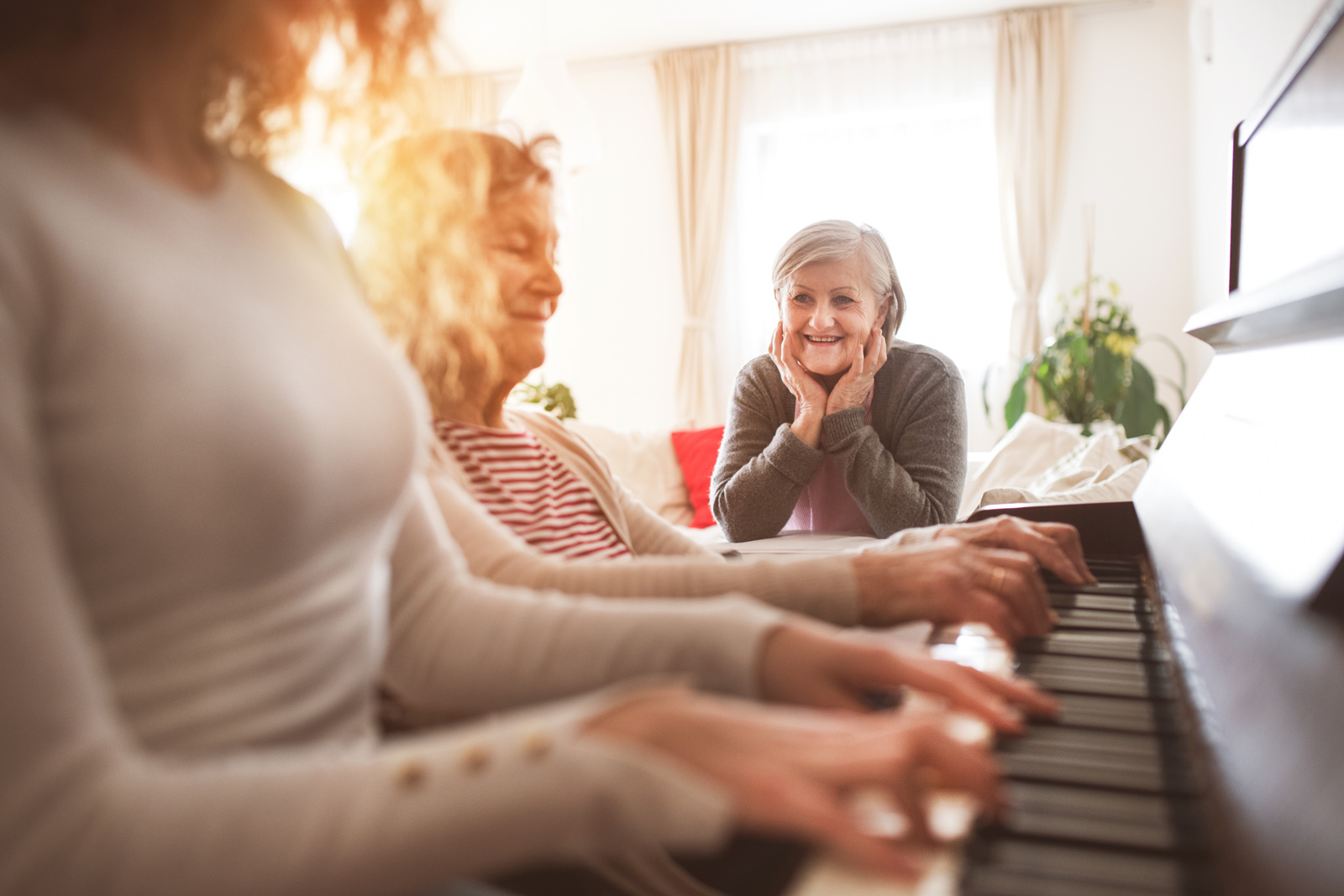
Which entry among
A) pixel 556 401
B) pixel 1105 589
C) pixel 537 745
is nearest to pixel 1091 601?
pixel 1105 589

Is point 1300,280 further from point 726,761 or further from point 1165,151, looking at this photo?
point 1165,151

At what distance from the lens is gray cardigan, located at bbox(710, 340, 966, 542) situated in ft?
6.40

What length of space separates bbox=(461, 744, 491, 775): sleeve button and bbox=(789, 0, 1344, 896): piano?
15 centimetres

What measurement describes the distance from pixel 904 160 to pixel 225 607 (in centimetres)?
520

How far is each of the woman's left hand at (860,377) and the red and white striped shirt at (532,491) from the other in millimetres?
963

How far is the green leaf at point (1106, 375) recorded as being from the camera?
3678mm

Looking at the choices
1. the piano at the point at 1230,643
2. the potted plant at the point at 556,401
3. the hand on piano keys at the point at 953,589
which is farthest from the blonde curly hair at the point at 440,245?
the potted plant at the point at 556,401

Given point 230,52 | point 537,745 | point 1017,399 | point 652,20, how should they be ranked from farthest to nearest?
point 652,20, point 1017,399, point 230,52, point 537,745

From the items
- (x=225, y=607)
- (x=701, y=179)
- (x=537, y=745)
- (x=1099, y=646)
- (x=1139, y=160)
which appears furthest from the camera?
(x=701, y=179)

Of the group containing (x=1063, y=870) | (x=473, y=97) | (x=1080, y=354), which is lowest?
(x=1063, y=870)

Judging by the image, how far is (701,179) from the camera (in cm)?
543

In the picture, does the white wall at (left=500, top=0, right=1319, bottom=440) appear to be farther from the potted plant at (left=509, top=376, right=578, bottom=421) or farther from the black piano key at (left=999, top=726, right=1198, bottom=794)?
the black piano key at (left=999, top=726, right=1198, bottom=794)

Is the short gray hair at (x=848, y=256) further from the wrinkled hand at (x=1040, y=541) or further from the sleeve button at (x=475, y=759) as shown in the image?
the sleeve button at (x=475, y=759)

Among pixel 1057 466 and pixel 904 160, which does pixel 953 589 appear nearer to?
pixel 1057 466
